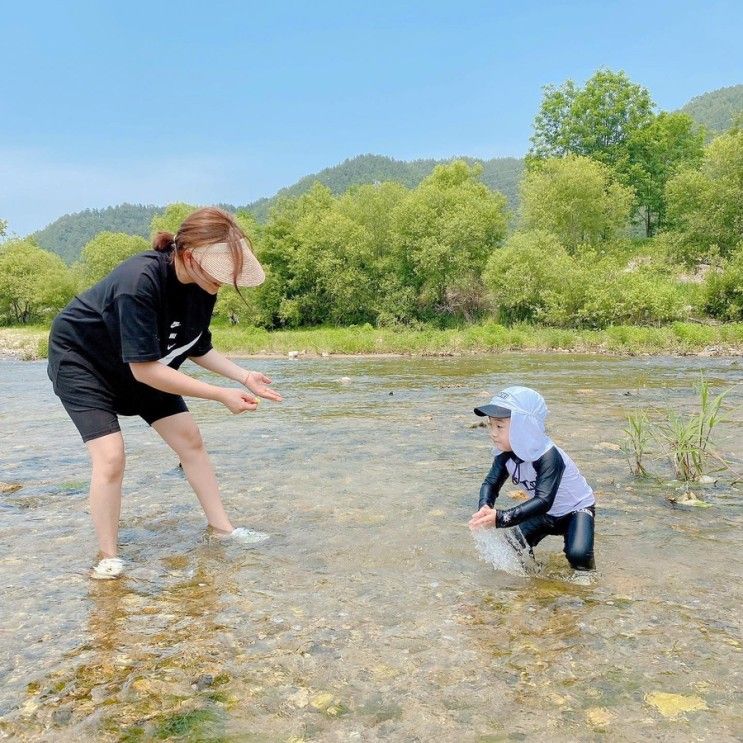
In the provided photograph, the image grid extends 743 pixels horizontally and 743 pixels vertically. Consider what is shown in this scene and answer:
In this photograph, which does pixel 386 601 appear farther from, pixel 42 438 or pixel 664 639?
pixel 42 438

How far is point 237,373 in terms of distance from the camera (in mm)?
4746

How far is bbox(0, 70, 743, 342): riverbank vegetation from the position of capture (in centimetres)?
3819

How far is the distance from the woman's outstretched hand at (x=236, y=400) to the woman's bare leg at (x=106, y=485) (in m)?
0.77

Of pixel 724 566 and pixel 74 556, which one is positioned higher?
pixel 74 556

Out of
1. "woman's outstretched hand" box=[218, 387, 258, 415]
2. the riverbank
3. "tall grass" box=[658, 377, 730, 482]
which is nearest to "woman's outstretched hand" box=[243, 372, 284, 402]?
"woman's outstretched hand" box=[218, 387, 258, 415]

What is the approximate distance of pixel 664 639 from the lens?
3.24 metres

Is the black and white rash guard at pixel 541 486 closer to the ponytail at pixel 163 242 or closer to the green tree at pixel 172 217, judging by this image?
the ponytail at pixel 163 242

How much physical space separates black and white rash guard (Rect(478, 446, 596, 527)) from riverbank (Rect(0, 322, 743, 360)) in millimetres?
24661

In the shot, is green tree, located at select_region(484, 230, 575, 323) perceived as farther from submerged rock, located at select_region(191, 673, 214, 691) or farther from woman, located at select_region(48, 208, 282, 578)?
submerged rock, located at select_region(191, 673, 214, 691)

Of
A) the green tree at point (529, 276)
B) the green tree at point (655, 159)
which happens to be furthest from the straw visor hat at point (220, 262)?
the green tree at point (655, 159)

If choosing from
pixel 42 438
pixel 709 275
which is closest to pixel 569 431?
pixel 42 438

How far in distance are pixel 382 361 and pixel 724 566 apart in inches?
939

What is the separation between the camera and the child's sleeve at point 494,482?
168 inches

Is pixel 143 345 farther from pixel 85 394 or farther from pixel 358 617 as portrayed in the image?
pixel 358 617
